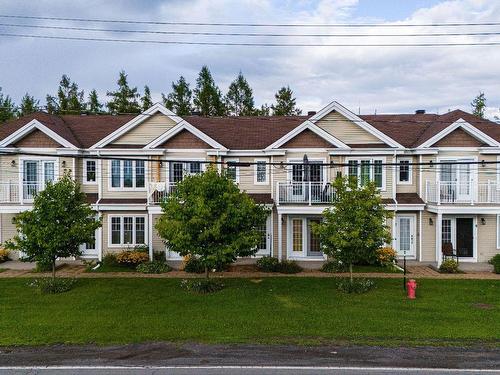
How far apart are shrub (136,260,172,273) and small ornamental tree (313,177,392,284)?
809 cm

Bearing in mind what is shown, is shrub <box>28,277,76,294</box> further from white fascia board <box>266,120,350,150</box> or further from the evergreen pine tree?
the evergreen pine tree

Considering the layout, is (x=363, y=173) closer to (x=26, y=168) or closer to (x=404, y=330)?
(x=404, y=330)

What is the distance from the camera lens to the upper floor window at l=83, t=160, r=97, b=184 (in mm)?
24078

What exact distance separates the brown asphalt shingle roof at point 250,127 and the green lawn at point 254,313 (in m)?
8.46

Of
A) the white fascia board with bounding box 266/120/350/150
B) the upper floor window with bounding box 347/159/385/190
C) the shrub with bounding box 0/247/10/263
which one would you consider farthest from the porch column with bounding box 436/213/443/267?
the shrub with bounding box 0/247/10/263

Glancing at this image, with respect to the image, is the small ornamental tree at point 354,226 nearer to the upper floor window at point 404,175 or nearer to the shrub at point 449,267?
the shrub at point 449,267

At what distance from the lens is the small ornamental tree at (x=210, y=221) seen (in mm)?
16469

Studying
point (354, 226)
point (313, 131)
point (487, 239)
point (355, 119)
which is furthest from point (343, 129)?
point (487, 239)

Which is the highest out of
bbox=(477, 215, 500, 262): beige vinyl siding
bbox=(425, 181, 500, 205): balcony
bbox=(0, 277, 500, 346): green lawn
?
bbox=(425, 181, 500, 205): balcony

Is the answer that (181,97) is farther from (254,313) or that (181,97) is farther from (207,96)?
(254,313)

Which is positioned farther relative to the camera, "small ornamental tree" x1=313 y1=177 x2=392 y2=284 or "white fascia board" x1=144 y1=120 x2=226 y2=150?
"white fascia board" x1=144 y1=120 x2=226 y2=150

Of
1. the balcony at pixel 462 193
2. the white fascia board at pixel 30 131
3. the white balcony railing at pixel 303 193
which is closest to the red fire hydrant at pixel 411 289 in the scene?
the white balcony railing at pixel 303 193

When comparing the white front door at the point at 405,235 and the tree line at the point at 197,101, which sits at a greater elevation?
the tree line at the point at 197,101

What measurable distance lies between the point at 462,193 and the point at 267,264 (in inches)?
428
